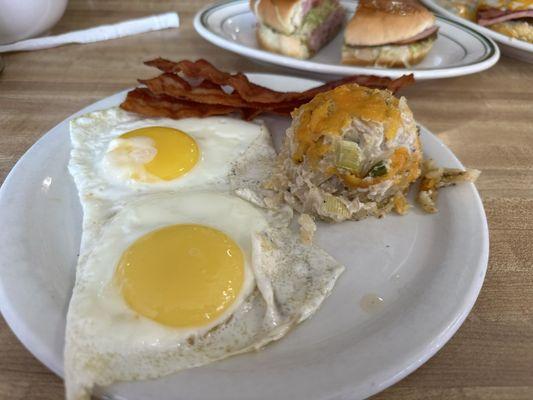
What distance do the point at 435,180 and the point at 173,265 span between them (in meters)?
1.04

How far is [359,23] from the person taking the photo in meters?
2.64

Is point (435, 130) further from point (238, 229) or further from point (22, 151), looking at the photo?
point (22, 151)

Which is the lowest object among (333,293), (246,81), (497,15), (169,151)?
(333,293)

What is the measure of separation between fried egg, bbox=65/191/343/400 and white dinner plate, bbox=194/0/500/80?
1236mm

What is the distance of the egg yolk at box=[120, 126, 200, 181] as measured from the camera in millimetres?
1686

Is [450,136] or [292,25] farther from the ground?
[292,25]

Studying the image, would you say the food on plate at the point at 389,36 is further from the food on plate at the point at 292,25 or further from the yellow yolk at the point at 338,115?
the yellow yolk at the point at 338,115

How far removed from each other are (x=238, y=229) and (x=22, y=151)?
1.26 meters

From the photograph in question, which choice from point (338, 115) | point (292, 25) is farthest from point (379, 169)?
point (292, 25)

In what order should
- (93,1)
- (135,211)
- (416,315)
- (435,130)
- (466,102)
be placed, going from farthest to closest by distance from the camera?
(93,1)
(466,102)
(435,130)
(135,211)
(416,315)

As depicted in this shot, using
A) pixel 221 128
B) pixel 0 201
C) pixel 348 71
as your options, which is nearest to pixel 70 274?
pixel 0 201

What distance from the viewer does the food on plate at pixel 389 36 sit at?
259 centimetres

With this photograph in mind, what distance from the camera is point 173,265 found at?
4.16ft

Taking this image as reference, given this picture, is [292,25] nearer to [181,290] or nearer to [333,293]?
[333,293]
